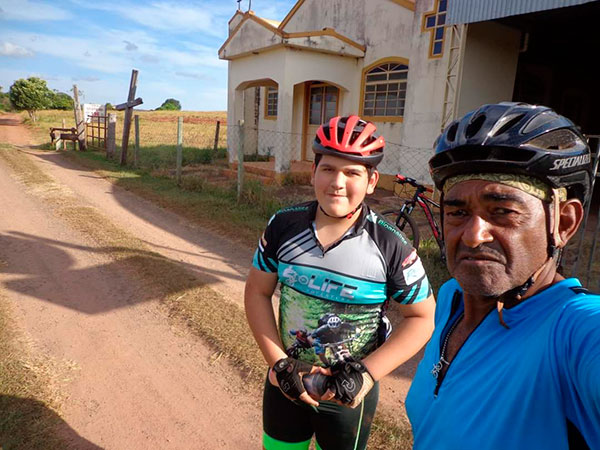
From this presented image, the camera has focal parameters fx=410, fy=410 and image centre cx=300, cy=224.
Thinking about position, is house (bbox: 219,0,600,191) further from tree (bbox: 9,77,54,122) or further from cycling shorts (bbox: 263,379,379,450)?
tree (bbox: 9,77,54,122)

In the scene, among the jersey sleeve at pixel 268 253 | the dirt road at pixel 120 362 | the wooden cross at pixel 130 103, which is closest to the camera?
the jersey sleeve at pixel 268 253

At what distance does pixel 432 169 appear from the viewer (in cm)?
117

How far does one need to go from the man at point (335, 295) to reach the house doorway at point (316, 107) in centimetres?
1152

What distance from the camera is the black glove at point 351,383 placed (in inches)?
63.0

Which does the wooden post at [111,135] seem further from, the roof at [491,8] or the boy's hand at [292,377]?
the boy's hand at [292,377]

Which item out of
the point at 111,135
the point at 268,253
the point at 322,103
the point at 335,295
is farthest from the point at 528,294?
the point at 111,135

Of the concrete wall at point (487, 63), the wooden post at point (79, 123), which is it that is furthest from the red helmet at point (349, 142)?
the wooden post at point (79, 123)

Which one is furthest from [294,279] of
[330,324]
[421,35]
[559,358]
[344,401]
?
[421,35]

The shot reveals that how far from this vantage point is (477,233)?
1.00 m

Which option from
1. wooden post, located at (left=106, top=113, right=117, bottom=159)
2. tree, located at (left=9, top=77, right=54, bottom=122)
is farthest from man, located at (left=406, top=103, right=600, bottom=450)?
tree, located at (left=9, top=77, right=54, bottom=122)

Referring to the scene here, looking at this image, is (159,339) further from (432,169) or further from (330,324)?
(432,169)

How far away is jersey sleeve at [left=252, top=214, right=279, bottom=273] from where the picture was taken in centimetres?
189

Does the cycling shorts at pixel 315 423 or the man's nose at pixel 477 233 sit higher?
the man's nose at pixel 477 233

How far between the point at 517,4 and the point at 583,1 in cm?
117
